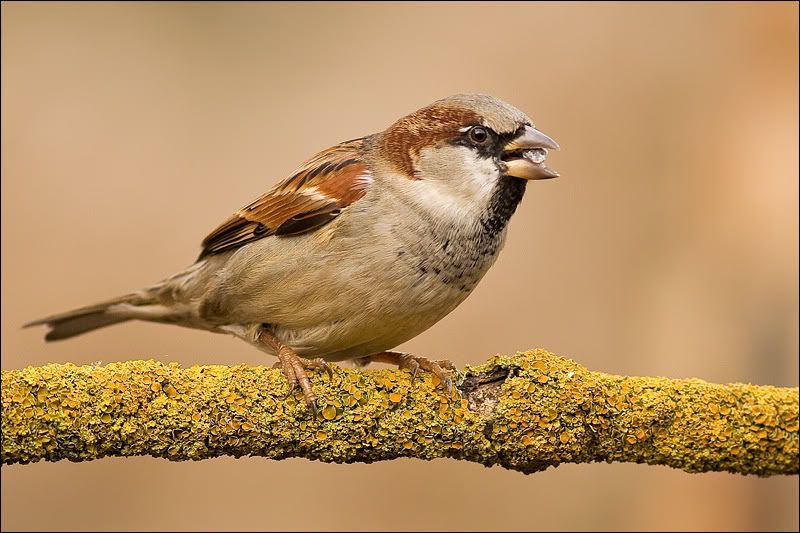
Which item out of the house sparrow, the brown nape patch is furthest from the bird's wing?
the brown nape patch

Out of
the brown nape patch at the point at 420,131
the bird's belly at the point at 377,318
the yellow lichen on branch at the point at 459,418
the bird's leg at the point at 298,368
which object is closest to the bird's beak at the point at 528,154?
the brown nape patch at the point at 420,131

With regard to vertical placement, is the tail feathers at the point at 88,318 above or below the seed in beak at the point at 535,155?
below

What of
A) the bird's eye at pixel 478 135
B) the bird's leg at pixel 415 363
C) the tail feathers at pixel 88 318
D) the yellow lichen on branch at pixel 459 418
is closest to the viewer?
the yellow lichen on branch at pixel 459 418

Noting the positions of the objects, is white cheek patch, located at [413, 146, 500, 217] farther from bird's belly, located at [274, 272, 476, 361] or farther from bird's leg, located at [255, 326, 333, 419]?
bird's leg, located at [255, 326, 333, 419]

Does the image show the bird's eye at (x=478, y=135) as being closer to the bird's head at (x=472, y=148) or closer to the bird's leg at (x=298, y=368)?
the bird's head at (x=472, y=148)

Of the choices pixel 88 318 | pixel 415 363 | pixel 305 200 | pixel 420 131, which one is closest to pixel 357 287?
pixel 415 363
